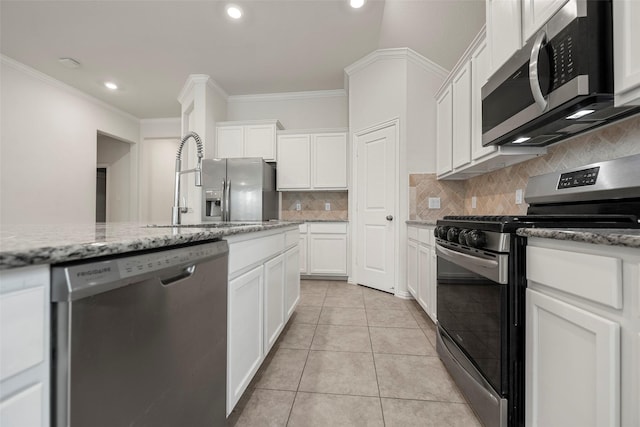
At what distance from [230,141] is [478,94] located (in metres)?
3.39

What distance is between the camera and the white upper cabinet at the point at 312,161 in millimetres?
4062

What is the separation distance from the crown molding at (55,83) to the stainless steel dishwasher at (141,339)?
16.3 feet

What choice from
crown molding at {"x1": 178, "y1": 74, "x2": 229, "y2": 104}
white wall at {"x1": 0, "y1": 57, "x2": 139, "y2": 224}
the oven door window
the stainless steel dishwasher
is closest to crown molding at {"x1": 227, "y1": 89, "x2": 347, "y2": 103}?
crown molding at {"x1": 178, "y1": 74, "x2": 229, "y2": 104}

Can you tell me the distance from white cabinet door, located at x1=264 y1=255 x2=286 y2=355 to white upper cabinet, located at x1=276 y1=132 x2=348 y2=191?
91.2 inches

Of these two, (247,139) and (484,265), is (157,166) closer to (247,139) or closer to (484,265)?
(247,139)

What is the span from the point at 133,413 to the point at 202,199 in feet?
11.9

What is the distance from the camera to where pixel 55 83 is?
415cm

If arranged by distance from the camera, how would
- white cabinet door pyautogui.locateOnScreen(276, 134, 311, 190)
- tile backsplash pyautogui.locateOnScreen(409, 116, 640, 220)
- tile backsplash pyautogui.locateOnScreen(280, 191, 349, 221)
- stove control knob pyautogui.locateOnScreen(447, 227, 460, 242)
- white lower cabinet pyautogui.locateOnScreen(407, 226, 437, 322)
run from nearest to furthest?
tile backsplash pyautogui.locateOnScreen(409, 116, 640, 220) < stove control knob pyautogui.locateOnScreen(447, 227, 460, 242) < white lower cabinet pyautogui.locateOnScreen(407, 226, 437, 322) < white cabinet door pyautogui.locateOnScreen(276, 134, 311, 190) < tile backsplash pyautogui.locateOnScreen(280, 191, 349, 221)

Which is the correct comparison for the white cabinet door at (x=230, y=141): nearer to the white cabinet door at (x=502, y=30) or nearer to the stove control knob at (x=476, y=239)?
the white cabinet door at (x=502, y=30)

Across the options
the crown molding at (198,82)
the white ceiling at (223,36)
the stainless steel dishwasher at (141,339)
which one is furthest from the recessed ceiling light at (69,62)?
the stainless steel dishwasher at (141,339)

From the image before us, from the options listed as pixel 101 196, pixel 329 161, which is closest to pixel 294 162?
pixel 329 161

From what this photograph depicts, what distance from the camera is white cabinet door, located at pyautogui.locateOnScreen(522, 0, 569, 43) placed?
4.16 feet

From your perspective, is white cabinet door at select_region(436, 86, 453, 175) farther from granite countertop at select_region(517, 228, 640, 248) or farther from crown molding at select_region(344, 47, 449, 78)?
granite countertop at select_region(517, 228, 640, 248)

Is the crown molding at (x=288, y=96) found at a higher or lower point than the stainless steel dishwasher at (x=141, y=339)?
higher
